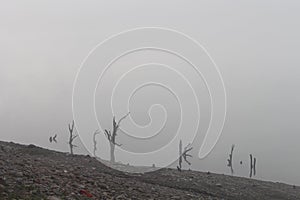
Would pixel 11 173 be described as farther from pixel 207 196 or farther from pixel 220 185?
pixel 220 185

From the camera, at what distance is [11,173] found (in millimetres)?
20578

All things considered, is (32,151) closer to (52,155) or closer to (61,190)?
(52,155)

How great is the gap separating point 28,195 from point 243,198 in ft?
66.6

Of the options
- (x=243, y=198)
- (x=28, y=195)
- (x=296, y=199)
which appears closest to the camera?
(x=28, y=195)

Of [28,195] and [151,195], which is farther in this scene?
[151,195]

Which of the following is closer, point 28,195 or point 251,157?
point 28,195

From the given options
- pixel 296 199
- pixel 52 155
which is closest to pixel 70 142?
pixel 52 155

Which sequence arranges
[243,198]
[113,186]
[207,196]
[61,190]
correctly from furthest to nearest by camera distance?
[243,198], [207,196], [113,186], [61,190]

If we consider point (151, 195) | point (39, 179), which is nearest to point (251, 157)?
point (151, 195)

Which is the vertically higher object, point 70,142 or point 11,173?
point 70,142

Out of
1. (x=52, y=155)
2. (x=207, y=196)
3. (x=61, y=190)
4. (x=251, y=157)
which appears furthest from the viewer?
(x=251, y=157)

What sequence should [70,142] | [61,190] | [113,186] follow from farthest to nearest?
1. [70,142]
2. [113,186]
3. [61,190]

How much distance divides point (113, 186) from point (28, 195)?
6.94 metres

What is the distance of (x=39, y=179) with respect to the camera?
2080 cm
